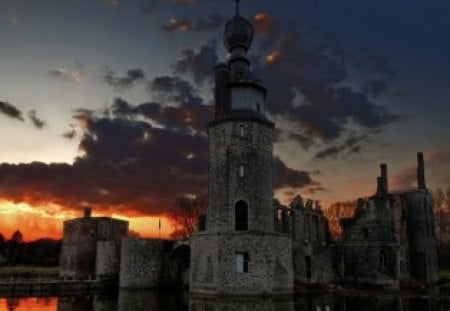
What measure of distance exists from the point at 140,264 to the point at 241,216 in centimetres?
1129

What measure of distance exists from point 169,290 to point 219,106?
14464 mm

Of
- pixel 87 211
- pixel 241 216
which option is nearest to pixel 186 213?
pixel 87 211

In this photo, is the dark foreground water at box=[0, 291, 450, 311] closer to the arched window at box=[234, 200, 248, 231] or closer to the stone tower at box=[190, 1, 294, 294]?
the stone tower at box=[190, 1, 294, 294]

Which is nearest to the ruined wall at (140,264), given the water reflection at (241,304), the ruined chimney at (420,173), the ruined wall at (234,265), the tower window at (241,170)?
the ruined wall at (234,265)

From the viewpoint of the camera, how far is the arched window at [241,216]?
30.5 m

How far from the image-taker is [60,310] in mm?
25078

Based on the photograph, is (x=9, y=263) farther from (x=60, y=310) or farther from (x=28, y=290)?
(x=60, y=310)

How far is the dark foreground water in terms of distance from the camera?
25.1m

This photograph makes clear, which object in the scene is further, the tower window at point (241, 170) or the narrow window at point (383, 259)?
the narrow window at point (383, 259)

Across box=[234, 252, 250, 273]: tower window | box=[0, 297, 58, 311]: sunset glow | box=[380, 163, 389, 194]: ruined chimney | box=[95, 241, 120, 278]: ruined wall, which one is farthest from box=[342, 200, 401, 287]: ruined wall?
box=[0, 297, 58, 311]: sunset glow

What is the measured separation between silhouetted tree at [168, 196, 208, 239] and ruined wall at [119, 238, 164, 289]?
24.2 metres

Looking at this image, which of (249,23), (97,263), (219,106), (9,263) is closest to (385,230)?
(219,106)

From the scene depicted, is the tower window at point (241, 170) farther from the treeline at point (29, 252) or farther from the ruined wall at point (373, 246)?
the treeline at point (29, 252)

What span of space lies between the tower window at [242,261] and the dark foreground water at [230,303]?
1775 mm
